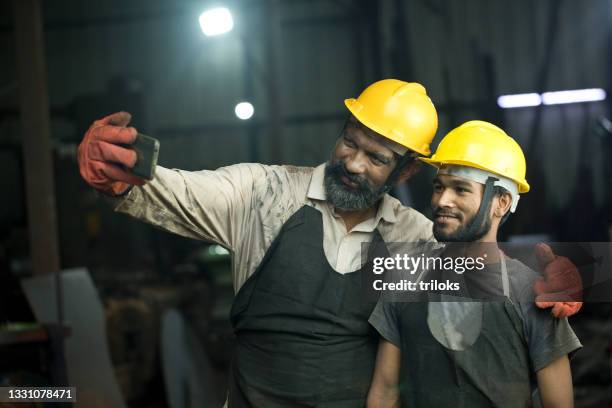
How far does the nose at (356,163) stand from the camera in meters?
2.36

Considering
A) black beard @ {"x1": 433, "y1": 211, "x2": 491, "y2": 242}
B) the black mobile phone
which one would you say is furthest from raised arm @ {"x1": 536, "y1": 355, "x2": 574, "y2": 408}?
the black mobile phone

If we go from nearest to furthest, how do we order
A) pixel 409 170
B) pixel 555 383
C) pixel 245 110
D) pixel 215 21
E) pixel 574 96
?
pixel 555 383
pixel 409 170
pixel 215 21
pixel 245 110
pixel 574 96

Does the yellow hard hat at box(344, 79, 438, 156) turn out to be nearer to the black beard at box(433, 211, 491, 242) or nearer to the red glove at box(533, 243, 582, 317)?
the black beard at box(433, 211, 491, 242)

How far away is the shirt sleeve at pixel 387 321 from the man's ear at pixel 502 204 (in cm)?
41

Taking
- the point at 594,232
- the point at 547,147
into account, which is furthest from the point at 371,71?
the point at 594,232

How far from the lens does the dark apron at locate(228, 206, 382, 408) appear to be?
2.30 metres

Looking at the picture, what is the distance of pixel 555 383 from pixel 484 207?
53 centimetres

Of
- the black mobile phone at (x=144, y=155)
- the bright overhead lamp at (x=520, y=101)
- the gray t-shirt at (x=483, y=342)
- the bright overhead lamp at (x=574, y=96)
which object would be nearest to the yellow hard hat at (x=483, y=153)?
the gray t-shirt at (x=483, y=342)

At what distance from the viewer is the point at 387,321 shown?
225 centimetres

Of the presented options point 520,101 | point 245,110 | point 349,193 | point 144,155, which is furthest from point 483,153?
point 520,101

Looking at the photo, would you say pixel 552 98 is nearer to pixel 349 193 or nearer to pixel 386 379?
pixel 349 193

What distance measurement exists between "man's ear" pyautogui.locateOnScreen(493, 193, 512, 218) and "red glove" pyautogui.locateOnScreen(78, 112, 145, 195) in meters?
1.05
